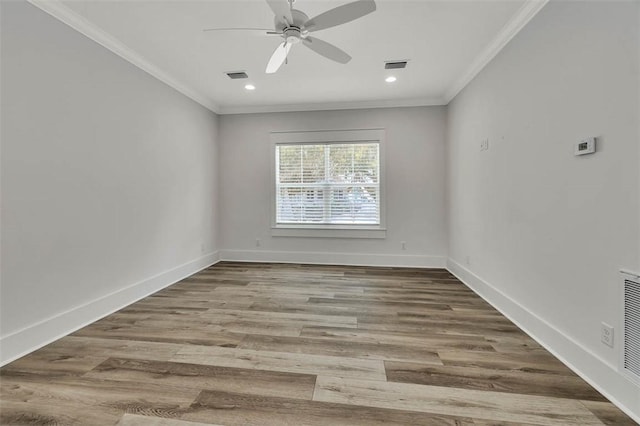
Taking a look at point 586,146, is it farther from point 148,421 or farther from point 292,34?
point 148,421

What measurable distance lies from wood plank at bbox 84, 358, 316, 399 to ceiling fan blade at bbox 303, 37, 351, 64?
7.90ft

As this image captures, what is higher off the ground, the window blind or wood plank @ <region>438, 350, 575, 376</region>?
the window blind

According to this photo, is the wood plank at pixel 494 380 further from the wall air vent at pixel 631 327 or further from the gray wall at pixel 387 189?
the gray wall at pixel 387 189

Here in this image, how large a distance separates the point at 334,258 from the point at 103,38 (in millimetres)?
3959

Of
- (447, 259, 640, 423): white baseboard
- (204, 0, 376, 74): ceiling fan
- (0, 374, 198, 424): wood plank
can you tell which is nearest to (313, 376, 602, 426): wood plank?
(447, 259, 640, 423): white baseboard

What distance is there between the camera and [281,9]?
1.89 meters

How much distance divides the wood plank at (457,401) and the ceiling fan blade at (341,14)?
236 cm

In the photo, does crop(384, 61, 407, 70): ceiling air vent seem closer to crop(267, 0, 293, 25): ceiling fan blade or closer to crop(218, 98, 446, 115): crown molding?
crop(218, 98, 446, 115): crown molding

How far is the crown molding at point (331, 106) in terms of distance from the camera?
4.52 metres

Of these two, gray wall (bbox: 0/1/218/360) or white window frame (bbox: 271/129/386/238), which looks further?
white window frame (bbox: 271/129/386/238)

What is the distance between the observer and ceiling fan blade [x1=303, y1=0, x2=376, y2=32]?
1.85 m

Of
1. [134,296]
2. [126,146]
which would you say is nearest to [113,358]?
[134,296]

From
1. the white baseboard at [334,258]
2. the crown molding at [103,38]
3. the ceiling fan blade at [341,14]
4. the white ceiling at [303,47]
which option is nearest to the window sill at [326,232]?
the white baseboard at [334,258]

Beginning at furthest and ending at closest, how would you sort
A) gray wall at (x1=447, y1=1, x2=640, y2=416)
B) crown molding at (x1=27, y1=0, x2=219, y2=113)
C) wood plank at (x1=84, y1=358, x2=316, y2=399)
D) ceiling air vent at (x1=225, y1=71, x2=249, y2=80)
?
ceiling air vent at (x1=225, y1=71, x2=249, y2=80)
crown molding at (x1=27, y1=0, x2=219, y2=113)
wood plank at (x1=84, y1=358, x2=316, y2=399)
gray wall at (x1=447, y1=1, x2=640, y2=416)
